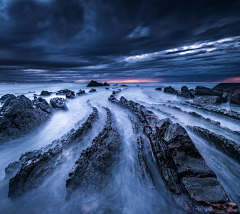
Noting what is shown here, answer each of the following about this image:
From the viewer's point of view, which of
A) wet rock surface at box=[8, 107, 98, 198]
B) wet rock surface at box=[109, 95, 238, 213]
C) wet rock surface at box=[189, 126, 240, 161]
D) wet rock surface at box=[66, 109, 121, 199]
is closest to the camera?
wet rock surface at box=[109, 95, 238, 213]

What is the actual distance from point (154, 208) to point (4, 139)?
745 cm

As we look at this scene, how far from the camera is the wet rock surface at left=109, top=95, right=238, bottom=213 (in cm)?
229

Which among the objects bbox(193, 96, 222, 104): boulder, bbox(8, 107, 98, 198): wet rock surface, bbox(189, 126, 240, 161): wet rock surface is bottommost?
bbox(8, 107, 98, 198): wet rock surface

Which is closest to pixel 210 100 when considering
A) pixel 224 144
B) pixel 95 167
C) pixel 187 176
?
pixel 224 144

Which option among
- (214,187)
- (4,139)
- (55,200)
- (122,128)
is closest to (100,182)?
(55,200)

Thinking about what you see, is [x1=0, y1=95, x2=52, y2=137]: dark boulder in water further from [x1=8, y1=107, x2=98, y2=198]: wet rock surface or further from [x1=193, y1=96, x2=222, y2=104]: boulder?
[x1=193, y1=96, x2=222, y2=104]: boulder

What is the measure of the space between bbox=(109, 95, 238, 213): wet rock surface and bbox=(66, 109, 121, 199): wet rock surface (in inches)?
72.3

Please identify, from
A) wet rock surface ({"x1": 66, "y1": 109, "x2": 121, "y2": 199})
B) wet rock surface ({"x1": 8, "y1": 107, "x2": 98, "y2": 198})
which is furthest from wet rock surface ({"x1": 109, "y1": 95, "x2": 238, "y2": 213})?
wet rock surface ({"x1": 8, "y1": 107, "x2": 98, "y2": 198})

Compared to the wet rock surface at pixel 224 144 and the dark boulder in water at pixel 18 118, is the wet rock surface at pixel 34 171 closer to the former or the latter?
the dark boulder in water at pixel 18 118

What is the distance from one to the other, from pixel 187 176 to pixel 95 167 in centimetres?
288

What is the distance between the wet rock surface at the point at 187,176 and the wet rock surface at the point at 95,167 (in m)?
1.84

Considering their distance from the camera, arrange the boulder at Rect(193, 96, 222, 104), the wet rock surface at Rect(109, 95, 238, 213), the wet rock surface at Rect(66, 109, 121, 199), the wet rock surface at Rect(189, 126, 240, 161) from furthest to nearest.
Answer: the boulder at Rect(193, 96, 222, 104) < the wet rock surface at Rect(189, 126, 240, 161) < the wet rock surface at Rect(66, 109, 121, 199) < the wet rock surface at Rect(109, 95, 238, 213)

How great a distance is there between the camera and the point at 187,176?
277 centimetres

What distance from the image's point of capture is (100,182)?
3.16m
